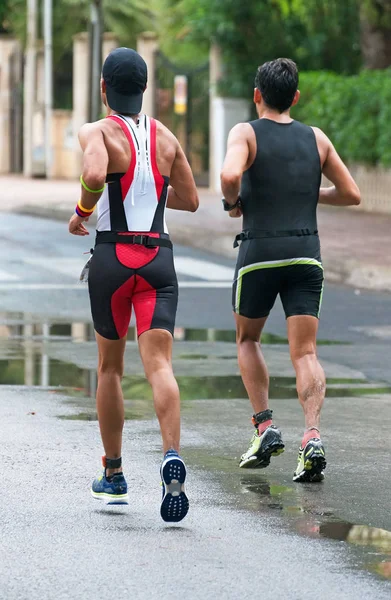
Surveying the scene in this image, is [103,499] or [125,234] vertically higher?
[125,234]

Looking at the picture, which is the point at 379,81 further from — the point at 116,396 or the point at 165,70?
the point at 116,396

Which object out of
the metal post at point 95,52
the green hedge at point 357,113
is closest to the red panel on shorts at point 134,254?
the green hedge at point 357,113

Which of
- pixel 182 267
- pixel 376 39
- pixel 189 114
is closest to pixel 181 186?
pixel 182 267

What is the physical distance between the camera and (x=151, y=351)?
20.0ft

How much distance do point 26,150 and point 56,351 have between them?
33977 mm

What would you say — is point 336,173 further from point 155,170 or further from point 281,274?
point 155,170

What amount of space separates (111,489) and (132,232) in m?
1.07

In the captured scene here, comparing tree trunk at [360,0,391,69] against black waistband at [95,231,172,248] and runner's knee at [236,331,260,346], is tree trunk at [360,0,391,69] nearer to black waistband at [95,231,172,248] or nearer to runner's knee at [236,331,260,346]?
runner's knee at [236,331,260,346]

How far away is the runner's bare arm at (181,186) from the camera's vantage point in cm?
631

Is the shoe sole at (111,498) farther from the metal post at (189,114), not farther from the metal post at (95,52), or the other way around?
the metal post at (189,114)

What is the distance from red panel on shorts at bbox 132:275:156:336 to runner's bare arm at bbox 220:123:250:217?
825 mm

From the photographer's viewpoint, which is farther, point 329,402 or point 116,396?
point 329,402

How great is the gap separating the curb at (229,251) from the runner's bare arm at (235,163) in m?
9.24

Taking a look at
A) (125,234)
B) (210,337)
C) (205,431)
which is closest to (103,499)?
(125,234)
